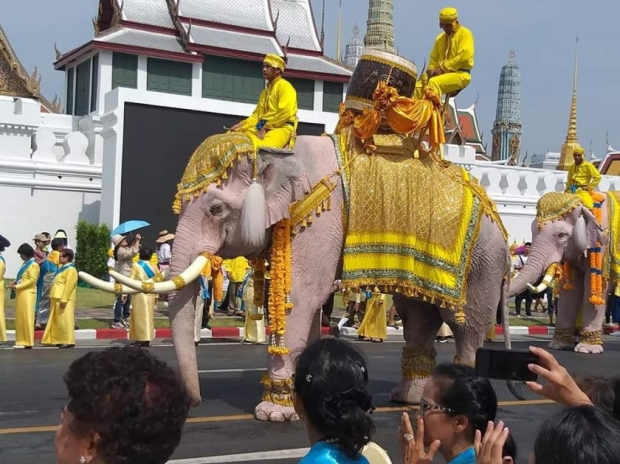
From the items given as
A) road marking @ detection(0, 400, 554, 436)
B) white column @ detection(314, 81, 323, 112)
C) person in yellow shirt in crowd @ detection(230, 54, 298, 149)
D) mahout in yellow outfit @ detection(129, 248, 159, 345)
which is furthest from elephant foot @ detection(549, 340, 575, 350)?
white column @ detection(314, 81, 323, 112)

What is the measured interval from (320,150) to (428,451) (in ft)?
15.2

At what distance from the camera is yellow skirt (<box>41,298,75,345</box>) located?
40.3ft

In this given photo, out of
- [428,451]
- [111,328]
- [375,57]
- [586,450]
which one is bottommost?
[111,328]

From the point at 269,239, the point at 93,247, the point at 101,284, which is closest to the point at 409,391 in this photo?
the point at 269,239

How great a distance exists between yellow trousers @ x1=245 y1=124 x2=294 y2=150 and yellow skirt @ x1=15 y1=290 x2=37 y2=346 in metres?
5.60

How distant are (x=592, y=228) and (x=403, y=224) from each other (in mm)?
5949

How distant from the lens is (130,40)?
27.8 metres

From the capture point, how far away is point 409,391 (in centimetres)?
804

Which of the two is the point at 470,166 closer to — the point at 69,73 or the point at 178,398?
the point at 69,73

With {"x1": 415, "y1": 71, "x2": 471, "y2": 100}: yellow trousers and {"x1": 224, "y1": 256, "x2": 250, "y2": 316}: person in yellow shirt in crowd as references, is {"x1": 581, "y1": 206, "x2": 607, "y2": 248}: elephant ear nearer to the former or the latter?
{"x1": 415, "y1": 71, "x2": 471, "y2": 100}: yellow trousers

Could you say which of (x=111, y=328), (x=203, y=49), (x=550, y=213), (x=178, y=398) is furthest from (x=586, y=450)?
(x=203, y=49)

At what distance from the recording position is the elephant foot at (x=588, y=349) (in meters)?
13.3

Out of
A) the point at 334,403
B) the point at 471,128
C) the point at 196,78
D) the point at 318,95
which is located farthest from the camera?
the point at 471,128

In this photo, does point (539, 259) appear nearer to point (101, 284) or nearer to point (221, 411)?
point (221, 411)
